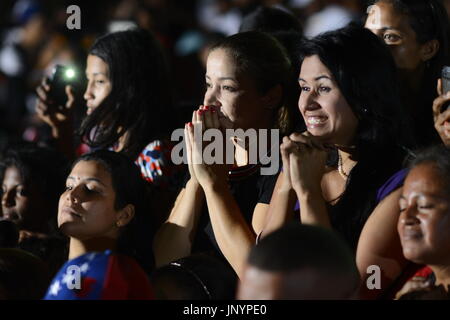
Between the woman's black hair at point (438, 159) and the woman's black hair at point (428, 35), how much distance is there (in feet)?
2.52

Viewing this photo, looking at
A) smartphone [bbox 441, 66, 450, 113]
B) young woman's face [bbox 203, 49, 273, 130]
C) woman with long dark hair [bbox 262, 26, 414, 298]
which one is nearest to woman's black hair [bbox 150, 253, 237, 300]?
woman with long dark hair [bbox 262, 26, 414, 298]

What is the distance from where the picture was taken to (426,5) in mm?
3637

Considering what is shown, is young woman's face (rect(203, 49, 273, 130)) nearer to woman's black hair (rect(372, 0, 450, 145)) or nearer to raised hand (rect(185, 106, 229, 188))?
raised hand (rect(185, 106, 229, 188))

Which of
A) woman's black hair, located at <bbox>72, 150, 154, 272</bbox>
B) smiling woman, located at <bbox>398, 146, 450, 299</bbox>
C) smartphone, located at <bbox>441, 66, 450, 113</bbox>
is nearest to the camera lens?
smiling woman, located at <bbox>398, 146, 450, 299</bbox>

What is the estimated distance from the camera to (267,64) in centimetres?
357

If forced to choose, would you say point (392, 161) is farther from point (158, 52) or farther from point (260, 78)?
point (158, 52)

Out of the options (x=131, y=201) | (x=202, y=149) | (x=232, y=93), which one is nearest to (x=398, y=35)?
(x=232, y=93)

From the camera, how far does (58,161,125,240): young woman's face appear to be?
10.8ft

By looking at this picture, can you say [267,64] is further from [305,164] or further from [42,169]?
[42,169]

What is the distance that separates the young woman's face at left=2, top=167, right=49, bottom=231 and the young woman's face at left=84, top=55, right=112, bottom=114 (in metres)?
0.39

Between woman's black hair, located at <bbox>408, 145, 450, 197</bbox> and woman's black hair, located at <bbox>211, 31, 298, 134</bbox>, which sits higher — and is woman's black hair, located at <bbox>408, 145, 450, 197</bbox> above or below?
below

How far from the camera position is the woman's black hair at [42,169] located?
404 cm

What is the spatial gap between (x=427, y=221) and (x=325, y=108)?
2.06ft
